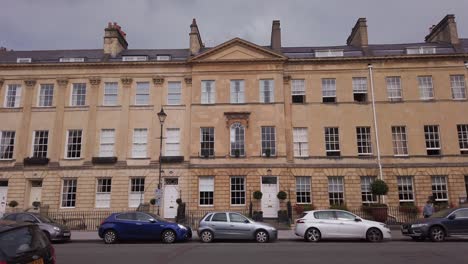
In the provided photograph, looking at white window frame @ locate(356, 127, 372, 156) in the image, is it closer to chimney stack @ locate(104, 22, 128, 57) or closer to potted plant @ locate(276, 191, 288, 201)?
potted plant @ locate(276, 191, 288, 201)

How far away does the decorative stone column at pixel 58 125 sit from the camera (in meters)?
26.4

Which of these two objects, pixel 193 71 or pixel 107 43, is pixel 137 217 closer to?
pixel 193 71

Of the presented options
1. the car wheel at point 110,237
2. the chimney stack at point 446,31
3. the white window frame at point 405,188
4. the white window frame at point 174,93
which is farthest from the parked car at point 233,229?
the chimney stack at point 446,31

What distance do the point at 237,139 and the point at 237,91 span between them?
13.4 feet

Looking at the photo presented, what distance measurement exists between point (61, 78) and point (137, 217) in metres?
17.9

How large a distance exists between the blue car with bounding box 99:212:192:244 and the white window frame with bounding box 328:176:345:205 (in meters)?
13.7

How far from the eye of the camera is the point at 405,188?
2531 centimetres

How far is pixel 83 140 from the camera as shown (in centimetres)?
2669

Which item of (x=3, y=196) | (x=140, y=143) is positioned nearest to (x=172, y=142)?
(x=140, y=143)

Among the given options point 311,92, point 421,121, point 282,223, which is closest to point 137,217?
point 282,223

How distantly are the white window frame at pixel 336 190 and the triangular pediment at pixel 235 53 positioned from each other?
11.2m

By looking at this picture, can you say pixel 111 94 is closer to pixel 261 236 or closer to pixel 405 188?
pixel 261 236

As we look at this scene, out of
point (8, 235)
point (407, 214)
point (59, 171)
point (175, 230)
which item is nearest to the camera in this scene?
point (8, 235)

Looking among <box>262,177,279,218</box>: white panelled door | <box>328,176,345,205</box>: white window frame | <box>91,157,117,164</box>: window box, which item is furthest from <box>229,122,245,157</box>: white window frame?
<box>91,157,117,164</box>: window box
